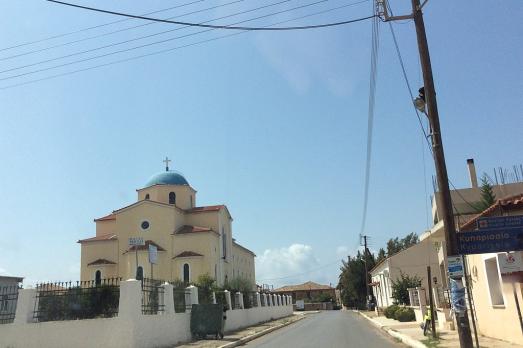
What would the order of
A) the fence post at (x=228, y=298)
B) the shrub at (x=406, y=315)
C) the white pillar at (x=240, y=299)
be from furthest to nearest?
the white pillar at (x=240, y=299) < the shrub at (x=406, y=315) < the fence post at (x=228, y=298)

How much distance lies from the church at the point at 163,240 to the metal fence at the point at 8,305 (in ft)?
95.0

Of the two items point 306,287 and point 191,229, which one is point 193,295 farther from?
point 306,287

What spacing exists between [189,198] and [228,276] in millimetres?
10016

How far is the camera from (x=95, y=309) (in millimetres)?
18672

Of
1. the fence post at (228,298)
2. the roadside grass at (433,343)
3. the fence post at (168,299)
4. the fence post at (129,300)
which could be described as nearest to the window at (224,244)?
the fence post at (228,298)

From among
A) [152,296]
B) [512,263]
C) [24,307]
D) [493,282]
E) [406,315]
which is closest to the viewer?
[512,263]

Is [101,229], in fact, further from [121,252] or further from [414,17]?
[414,17]

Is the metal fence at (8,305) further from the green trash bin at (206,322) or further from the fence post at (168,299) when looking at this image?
the green trash bin at (206,322)

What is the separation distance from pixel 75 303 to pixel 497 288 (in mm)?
14354

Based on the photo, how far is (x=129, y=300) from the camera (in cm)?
1748

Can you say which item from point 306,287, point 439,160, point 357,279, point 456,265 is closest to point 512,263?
point 456,265

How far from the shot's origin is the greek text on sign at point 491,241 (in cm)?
1064

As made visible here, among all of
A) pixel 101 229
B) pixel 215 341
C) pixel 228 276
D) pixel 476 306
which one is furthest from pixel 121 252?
pixel 476 306

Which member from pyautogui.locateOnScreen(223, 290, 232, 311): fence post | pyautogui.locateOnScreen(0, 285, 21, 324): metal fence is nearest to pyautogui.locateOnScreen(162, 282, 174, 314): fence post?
pyautogui.locateOnScreen(0, 285, 21, 324): metal fence
